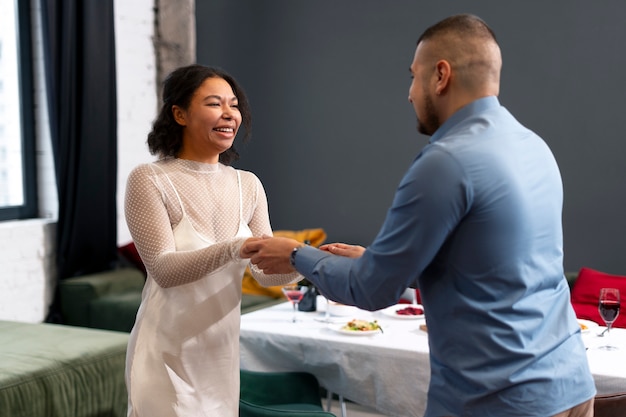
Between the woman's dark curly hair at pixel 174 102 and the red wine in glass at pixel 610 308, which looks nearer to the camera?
the woman's dark curly hair at pixel 174 102

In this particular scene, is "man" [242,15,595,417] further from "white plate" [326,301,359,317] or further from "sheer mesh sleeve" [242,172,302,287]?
"white plate" [326,301,359,317]

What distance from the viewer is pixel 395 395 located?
254cm

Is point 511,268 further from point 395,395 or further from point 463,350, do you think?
point 395,395

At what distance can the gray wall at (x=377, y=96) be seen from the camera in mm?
4699

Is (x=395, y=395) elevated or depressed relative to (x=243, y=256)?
depressed

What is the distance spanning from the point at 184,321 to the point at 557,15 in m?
3.70

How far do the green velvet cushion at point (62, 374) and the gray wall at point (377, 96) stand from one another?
2.53m

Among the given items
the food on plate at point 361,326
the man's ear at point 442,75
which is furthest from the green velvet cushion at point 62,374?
the man's ear at point 442,75

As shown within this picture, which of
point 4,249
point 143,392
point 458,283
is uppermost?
point 458,283

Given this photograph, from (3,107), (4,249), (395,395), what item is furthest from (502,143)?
(3,107)

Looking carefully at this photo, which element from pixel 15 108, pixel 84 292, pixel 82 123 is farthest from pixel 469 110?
pixel 15 108

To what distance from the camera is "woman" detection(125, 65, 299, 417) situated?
197cm

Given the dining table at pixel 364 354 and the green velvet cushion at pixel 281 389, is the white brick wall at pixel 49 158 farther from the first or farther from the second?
the green velvet cushion at pixel 281 389

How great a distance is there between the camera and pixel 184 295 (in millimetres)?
2020
